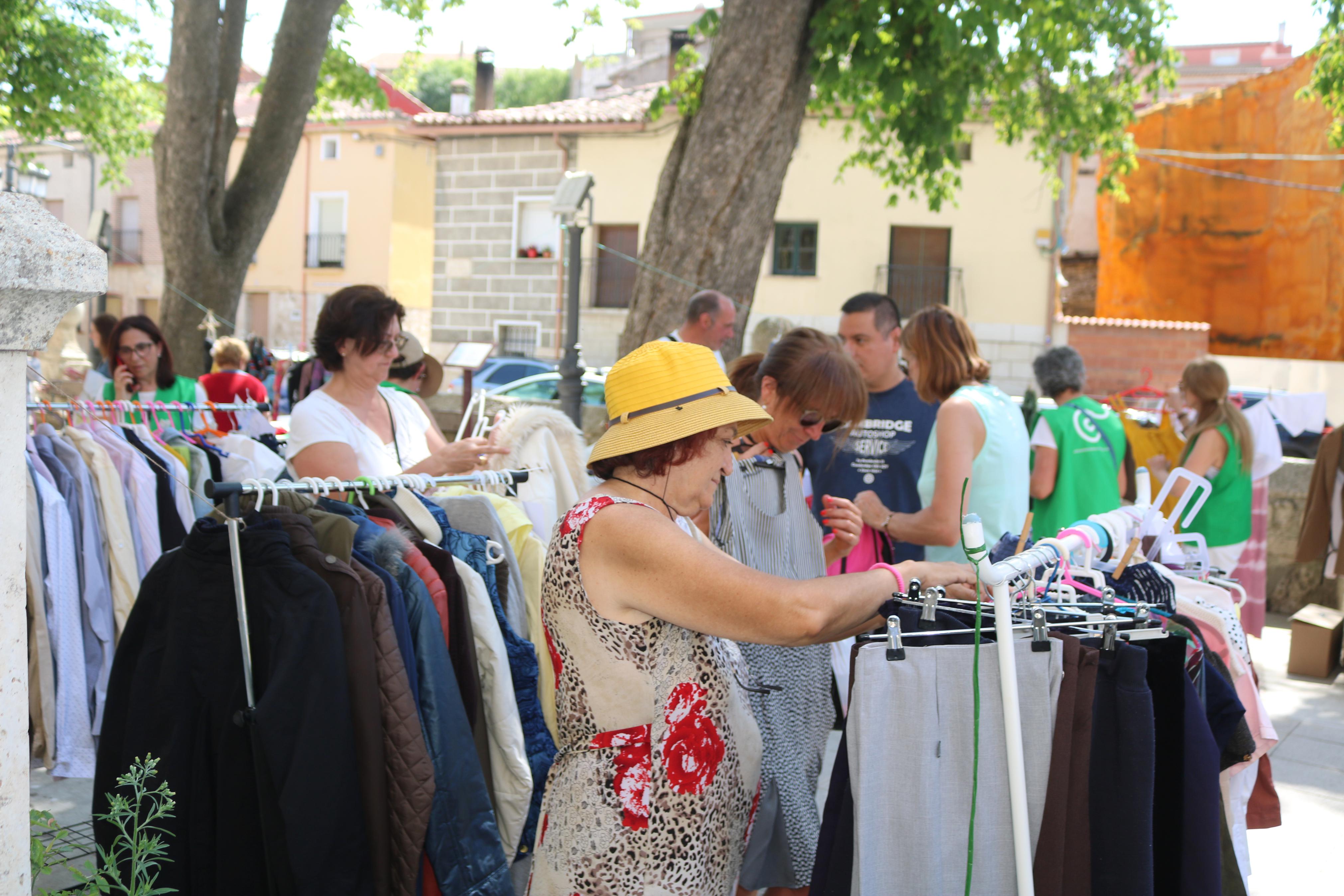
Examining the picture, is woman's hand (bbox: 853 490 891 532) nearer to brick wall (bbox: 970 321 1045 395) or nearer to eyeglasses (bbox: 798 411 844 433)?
eyeglasses (bbox: 798 411 844 433)

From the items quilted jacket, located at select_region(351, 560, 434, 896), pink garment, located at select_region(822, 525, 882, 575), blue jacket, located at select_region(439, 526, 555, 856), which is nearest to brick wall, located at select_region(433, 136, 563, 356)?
pink garment, located at select_region(822, 525, 882, 575)

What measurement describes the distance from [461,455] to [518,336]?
1947 centimetres

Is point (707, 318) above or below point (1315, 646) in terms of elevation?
above

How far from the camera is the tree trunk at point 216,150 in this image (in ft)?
25.1

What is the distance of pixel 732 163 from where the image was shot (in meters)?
6.13

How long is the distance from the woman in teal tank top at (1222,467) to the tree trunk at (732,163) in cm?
254

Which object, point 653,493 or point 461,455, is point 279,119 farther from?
point 653,493

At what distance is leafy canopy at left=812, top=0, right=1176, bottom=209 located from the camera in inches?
253

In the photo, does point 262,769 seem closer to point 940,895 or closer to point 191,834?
point 191,834

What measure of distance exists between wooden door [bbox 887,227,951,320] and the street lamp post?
13.0m

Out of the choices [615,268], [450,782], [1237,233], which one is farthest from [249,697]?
[1237,233]

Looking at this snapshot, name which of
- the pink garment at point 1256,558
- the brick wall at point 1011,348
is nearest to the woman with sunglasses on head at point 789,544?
the pink garment at point 1256,558

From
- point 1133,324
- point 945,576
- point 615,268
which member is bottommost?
point 945,576

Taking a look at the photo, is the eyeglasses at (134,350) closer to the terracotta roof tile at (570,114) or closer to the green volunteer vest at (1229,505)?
the green volunteer vest at (1229,505)
